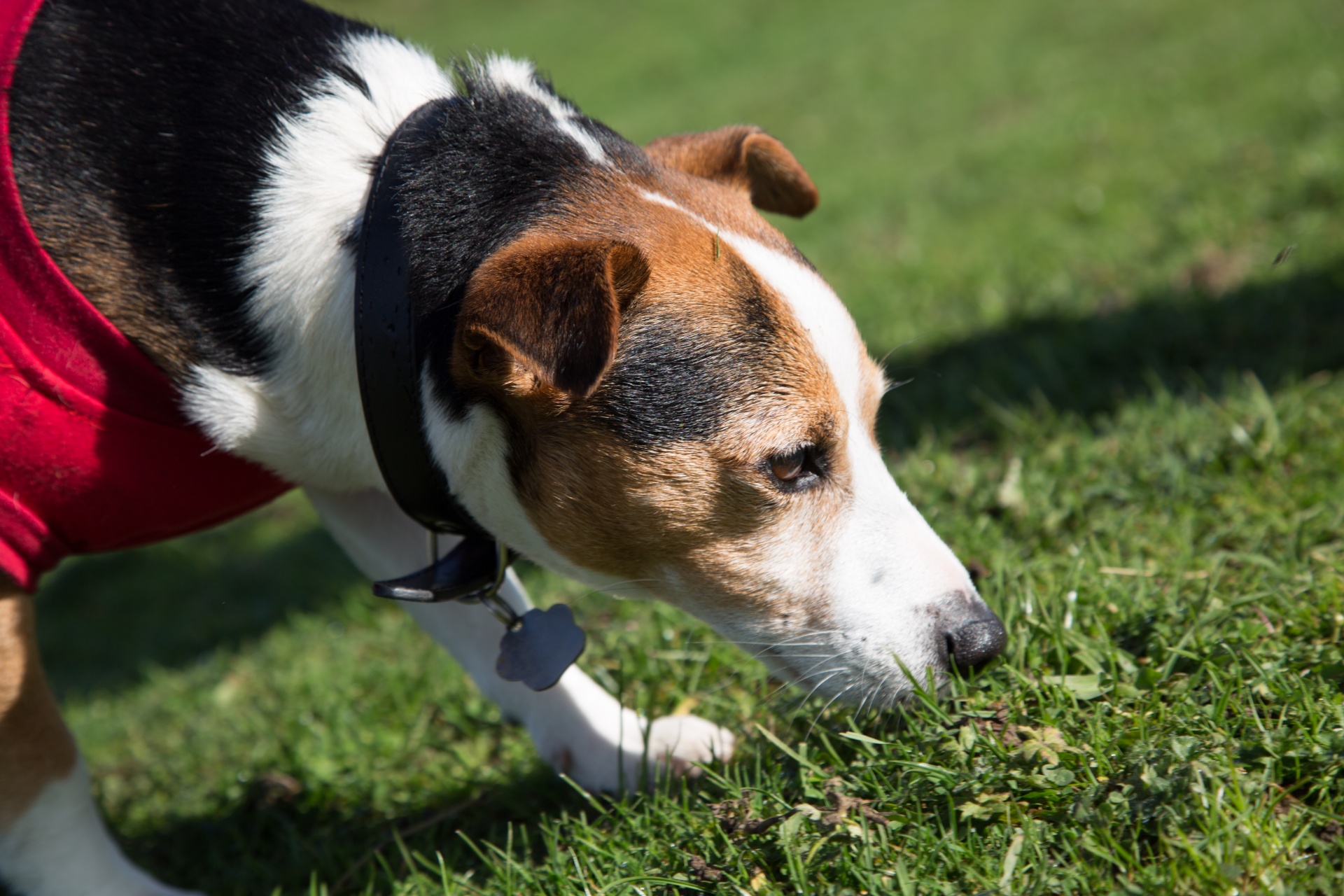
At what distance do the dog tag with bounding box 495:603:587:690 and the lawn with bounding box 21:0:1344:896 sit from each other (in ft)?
1.13

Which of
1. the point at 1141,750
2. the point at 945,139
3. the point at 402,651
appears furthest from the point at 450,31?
the point at 1141,750

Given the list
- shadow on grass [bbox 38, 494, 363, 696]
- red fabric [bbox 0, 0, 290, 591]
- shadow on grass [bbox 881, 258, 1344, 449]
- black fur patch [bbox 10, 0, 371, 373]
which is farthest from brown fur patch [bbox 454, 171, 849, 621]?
shadow on grass [bbox 38, 494, 363, 696]

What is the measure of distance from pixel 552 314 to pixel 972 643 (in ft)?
3.92

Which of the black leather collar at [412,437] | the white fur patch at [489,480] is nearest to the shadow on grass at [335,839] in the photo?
the black leather collar at [412,437]

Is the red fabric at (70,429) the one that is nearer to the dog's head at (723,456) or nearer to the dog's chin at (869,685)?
the dog's head at (723,456)

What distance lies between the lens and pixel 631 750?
2.91 meters

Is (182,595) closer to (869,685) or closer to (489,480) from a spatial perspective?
(489,480)

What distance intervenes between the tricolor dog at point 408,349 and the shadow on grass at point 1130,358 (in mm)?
1929

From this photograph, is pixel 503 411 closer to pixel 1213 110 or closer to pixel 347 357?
pixel 347 357

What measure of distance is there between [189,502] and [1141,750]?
230cm

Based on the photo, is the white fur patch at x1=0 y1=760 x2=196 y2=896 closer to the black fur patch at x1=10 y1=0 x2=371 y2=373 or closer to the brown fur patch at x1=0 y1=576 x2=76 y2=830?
the brown fur patch at x1=0 y1=576 x2=76 y2=830

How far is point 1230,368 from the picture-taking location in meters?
4.18

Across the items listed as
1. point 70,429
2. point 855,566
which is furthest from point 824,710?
point 70,429

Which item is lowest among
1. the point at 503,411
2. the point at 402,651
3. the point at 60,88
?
the point at 402,651
